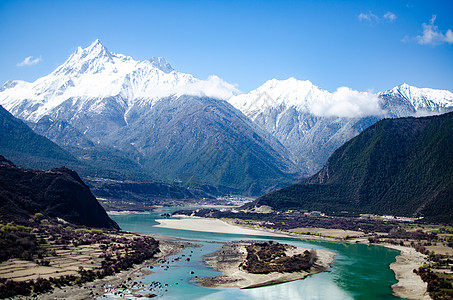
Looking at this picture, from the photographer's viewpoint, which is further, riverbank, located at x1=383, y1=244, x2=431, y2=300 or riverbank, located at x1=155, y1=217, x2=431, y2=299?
riverbank, located at x1=155, y1=217, x2=431, y2=299

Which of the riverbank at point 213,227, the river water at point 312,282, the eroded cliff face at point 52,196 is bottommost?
the river water at point 312,282

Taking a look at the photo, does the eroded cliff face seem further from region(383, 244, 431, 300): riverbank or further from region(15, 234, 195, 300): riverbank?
region(383, 244, 431, 300): riverbank

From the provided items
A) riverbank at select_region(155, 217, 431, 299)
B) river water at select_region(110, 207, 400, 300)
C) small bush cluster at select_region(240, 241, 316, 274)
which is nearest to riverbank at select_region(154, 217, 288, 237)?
riverbank at select_region(155, 217, 431, 299)

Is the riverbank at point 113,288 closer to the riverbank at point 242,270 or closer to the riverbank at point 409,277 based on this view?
the riverbank at point 242,270

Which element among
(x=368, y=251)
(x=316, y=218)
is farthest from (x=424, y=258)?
(x=316, y=218)

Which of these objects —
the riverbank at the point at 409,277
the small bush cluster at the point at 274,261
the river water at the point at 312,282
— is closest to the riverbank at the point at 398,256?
the riverbank at the point at 409,277

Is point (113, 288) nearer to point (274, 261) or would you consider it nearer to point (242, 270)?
point (242, 270)

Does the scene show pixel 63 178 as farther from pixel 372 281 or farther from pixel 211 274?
pixel 372 281
